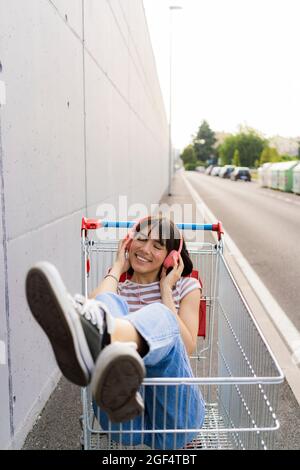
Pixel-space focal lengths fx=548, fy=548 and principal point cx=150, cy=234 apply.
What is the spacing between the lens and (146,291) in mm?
2924

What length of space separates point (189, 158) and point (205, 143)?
18.8 ft

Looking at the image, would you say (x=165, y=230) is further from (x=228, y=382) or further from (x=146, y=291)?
(x=228, y=382)

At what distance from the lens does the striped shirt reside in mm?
2828

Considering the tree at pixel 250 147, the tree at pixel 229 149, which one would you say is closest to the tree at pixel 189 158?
the tree at pixel 229 149

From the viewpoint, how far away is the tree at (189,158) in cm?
12308

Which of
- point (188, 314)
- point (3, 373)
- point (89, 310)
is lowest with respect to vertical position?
point (3, 373)

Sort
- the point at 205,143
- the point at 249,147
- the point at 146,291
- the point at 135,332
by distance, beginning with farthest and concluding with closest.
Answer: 1. the point at 205,143
2. the point at 249,147
3. the point at 146,291
4. the point at 135,332

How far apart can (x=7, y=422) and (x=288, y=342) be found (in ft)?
9.68

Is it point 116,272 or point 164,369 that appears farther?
point 116,272

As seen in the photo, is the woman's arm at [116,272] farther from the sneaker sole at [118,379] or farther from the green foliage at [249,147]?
the green foliage at [249,147]

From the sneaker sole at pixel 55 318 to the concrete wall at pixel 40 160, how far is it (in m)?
1.03

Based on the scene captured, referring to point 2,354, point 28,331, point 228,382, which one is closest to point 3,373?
point 2,354

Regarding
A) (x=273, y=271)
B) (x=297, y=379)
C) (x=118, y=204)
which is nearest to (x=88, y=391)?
(x=297, y=379)
